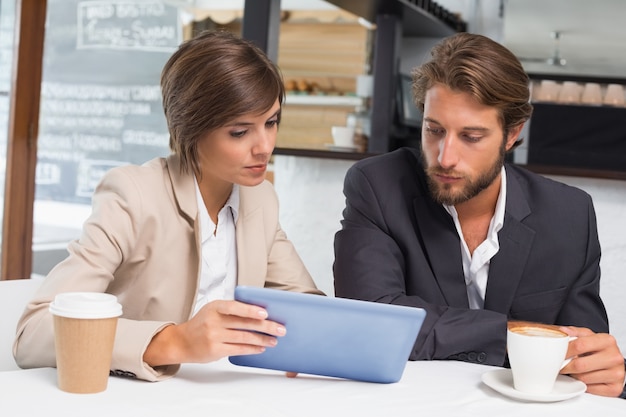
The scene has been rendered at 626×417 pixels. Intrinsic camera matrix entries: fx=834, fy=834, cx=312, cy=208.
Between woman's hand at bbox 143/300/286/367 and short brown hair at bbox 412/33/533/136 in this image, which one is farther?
short brown hair at bbox 412/33/533/136

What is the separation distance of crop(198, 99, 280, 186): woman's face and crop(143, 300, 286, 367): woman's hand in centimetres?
46

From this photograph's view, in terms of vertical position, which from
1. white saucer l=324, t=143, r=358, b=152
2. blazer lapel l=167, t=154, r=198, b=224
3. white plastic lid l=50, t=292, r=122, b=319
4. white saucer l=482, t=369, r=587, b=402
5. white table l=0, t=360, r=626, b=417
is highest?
white saucer l=324, t=143, r=358, b=152

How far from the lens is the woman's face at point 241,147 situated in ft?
5.31

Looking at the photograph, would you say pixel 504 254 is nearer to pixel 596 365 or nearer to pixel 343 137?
A: pixel 596 365

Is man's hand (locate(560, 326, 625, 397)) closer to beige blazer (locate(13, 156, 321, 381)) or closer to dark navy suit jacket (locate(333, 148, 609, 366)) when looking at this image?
dark navy suit jacket (locate(333, 148, 609, 366))

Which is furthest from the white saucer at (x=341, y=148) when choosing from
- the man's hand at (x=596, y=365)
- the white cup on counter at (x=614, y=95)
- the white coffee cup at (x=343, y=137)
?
the man's hand at (x=596, y=365)

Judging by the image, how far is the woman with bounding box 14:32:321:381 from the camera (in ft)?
4.89

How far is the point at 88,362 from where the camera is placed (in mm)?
1119

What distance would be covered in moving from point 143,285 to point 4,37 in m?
3.04

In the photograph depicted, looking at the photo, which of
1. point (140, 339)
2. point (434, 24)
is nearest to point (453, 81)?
point (140, 339)

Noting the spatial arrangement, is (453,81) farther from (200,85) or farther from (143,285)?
(143,285)

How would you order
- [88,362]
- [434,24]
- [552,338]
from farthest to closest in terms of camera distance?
[434,24] → [552,338] → [88,362]

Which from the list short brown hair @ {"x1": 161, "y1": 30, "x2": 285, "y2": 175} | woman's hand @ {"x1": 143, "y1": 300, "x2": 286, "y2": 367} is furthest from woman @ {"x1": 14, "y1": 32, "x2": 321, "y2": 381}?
woman's hand @ {"x1": 143, "y1": 300, "x2": 286, "y2": 367}

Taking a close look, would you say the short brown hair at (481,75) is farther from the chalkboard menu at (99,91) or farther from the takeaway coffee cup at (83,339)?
the chalkboard menu at (99,91)
